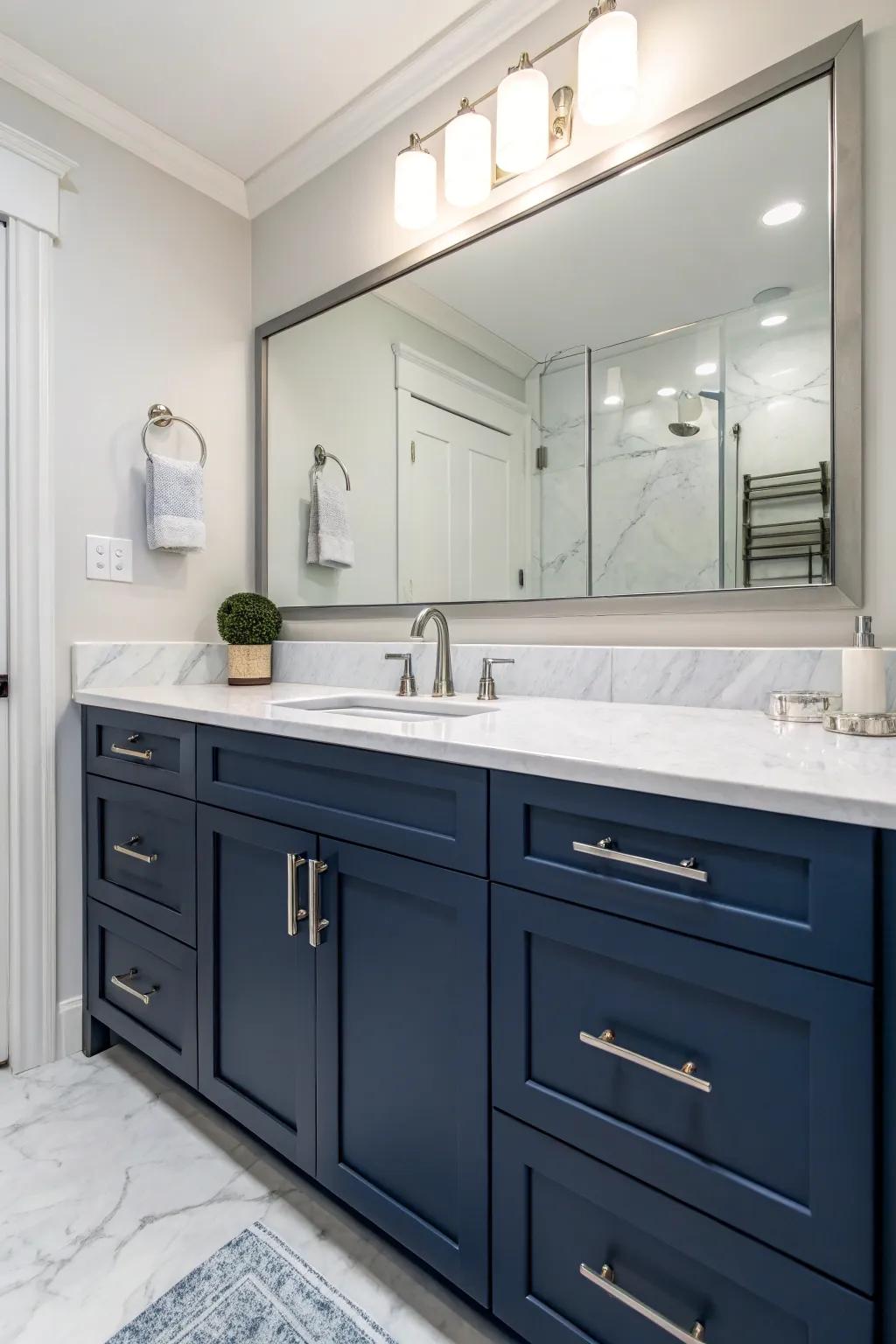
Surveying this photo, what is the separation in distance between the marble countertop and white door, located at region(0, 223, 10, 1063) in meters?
0.44

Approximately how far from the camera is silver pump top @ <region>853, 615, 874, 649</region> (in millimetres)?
1059

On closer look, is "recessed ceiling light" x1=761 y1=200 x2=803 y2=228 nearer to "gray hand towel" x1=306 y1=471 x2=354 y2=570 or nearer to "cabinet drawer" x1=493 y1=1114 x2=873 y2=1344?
"gray hand towel" x1=306 y1=471 x2=354 y2=570

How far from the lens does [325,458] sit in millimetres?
2018

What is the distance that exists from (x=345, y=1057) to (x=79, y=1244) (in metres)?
0.55

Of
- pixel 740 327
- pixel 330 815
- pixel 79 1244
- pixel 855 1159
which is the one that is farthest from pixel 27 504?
pixel 855 1159

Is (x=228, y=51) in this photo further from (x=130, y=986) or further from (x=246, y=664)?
(x=130, y=986)

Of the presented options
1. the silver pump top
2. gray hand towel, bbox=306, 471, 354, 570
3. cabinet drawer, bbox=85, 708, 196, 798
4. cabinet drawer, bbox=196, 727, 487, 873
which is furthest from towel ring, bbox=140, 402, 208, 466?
the silver pump top

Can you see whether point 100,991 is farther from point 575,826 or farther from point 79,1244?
point 575,826

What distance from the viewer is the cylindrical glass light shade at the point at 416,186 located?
5.51 feet

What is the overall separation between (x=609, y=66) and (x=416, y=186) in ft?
1.70

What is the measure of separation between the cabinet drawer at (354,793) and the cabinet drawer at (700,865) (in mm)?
55

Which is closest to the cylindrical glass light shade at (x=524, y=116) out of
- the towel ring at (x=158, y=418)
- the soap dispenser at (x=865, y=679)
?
the towel ring at (x=158, y=418)

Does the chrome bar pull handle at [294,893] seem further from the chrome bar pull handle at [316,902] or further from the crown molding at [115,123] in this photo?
the crown molding at [115,123]

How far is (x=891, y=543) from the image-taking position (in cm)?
116
